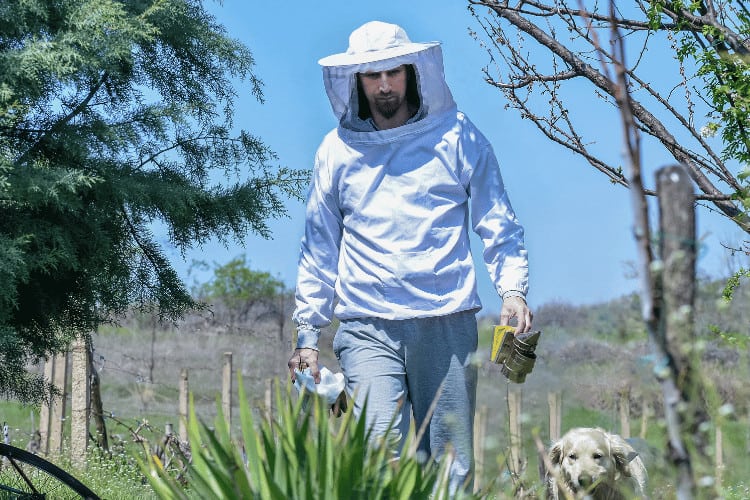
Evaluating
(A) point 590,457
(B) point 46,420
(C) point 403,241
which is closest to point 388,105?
(C) point 403,241

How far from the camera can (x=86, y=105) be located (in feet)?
22.2

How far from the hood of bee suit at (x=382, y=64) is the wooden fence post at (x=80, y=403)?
6.26m

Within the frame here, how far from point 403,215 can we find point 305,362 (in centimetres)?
71

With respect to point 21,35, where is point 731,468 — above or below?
below

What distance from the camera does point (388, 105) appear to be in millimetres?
3992

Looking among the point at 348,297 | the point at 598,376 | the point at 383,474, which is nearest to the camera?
the point at 383,474

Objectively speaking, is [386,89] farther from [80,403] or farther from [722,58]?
[80,403]

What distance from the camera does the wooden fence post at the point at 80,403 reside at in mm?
9578

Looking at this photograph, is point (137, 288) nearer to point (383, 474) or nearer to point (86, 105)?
point (86, 105)

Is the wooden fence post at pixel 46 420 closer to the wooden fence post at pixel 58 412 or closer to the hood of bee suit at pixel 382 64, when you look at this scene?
the wooden fence post at pixel 58 412

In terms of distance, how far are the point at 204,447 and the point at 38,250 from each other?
3.72m

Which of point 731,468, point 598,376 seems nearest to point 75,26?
point 731,468

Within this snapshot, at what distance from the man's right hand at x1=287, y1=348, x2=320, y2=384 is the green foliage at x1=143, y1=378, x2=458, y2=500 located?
1.08 metres

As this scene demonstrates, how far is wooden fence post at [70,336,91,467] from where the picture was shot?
9578 mm
